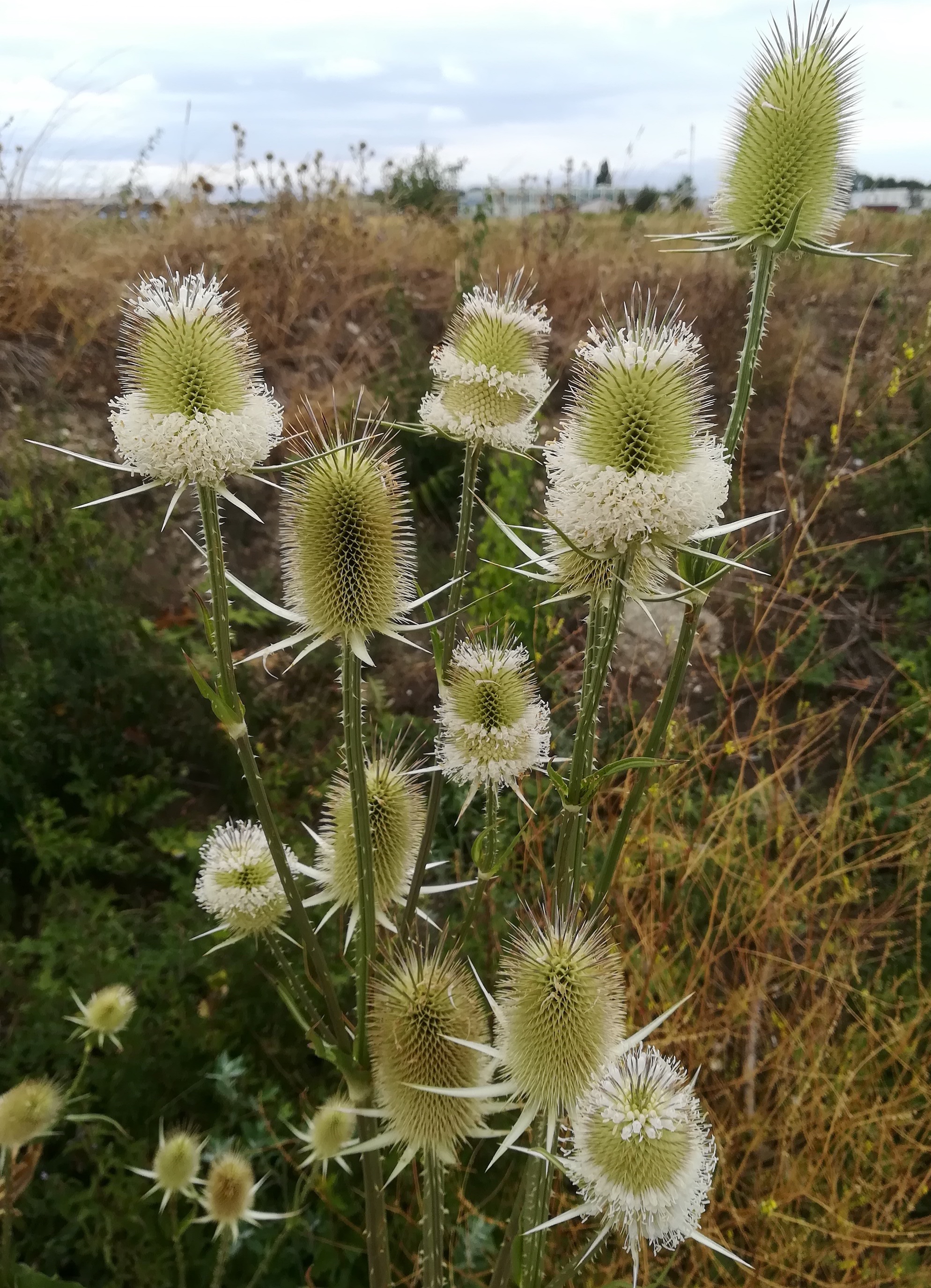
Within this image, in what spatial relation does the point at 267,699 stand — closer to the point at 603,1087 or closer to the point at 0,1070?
the point at 0,1070

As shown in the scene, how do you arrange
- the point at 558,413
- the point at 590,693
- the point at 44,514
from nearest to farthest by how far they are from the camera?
the point at 590,693
the point at 44,514
the point at 558,413

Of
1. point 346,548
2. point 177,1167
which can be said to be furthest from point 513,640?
point 177,1167

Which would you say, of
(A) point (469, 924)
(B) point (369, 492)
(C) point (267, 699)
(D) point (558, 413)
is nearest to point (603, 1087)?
(A) point (469, 924)

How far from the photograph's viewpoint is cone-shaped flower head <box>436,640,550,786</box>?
1.41m

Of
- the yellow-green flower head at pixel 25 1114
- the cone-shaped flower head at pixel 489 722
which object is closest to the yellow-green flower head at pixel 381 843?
the cone-shaped flower head at pixel 489 722

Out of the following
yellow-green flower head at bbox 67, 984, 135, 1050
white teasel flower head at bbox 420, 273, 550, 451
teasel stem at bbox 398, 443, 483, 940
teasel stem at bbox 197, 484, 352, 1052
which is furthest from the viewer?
yellow-green flower head at bbox 67, 984, 135, 1050

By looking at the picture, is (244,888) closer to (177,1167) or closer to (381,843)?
(381,843)

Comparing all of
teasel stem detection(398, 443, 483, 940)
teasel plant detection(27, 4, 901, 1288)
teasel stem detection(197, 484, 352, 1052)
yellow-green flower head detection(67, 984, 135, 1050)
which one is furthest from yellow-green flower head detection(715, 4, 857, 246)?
yellow-green flower head detection(67, 984, 135, 1050)

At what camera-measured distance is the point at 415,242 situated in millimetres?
7473

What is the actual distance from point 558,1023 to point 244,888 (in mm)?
681

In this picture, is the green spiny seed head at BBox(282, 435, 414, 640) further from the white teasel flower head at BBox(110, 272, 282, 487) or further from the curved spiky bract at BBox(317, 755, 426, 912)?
the curved spiky bract at BBox(317, 755, 426, 912)

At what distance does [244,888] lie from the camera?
5.16 feet

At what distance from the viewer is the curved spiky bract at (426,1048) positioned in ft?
4.05

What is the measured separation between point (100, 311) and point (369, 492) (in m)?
5.63
